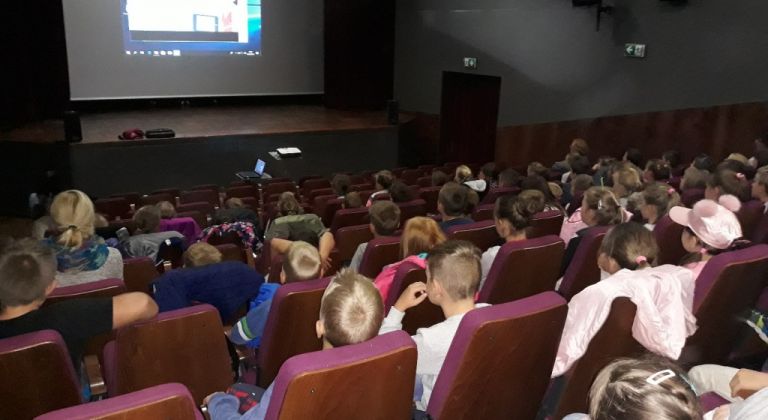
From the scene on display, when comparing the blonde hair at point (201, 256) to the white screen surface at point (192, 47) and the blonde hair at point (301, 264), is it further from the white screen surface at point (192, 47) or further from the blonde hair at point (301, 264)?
the white screen surface at point (192, 47)

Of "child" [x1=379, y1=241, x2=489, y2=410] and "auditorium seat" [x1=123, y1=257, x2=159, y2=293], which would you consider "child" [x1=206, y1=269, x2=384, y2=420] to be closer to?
"child" [x1=379, y1=241, x2=489, y2=410]

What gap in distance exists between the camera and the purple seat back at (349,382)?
1.50 meters

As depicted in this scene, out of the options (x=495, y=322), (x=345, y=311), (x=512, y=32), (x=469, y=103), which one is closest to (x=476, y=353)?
(x=495, y=322)

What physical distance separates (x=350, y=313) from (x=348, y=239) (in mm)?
2385

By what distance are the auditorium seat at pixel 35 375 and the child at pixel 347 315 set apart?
48cm

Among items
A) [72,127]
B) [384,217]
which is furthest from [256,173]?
[384,217]

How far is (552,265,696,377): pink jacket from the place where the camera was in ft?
7.38

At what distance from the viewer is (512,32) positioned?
33.4 feet

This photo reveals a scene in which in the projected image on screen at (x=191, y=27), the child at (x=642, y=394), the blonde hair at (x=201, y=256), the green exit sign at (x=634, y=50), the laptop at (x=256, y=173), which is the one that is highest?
the projected image on screen at (x=191, y=27)

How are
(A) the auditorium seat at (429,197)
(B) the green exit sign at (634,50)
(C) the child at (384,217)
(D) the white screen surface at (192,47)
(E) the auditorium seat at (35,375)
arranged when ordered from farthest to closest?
(D) the white screen surface at (192,47) → (B) the green exit sign at (634,50) → (A) the auditorium seat at (429,197) → (C) the child at (384,217) → (E) the auditorium seat at (35,375)

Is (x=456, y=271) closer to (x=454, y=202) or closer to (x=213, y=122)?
(x=454, y=202)

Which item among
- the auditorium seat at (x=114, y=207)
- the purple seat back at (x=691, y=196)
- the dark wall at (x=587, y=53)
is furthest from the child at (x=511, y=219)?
the dark wall at (x=587, y=53)

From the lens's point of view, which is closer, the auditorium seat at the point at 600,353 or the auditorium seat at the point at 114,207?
the auditorium seat at the point at 600,353

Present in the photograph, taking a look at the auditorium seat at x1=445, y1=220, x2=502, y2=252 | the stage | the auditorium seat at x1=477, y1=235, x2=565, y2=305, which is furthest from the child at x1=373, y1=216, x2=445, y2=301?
the stage
